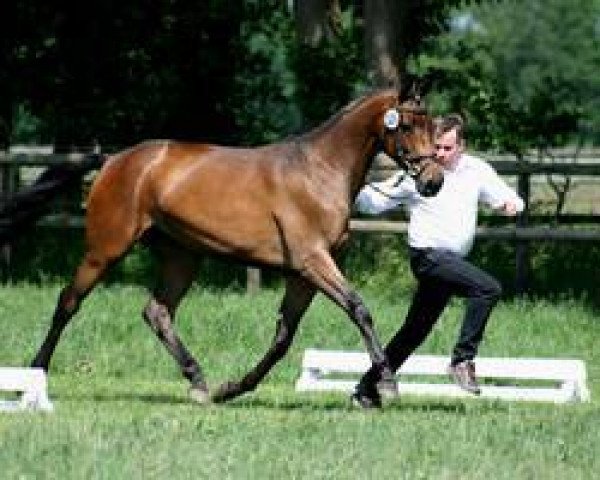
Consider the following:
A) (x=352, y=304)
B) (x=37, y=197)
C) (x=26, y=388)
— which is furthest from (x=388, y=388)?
(x=37, y=197)

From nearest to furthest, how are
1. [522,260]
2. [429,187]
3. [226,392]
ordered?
[429,187] < [226,392] < [522,260]

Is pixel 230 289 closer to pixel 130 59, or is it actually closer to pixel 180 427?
pixel 130 59

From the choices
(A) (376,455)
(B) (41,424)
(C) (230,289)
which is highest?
(A) (376,455)

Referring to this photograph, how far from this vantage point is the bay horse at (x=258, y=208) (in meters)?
10.6

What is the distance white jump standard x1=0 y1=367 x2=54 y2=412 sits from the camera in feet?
33.5

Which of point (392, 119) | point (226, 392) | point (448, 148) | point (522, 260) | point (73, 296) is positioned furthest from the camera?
point (522, 260)

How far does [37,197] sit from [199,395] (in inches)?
87.5

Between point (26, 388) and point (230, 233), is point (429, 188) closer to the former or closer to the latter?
point (230, 233)

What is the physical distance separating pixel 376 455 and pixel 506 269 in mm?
10980

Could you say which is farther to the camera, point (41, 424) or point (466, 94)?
point (466, 94)

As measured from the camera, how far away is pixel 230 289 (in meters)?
18.1

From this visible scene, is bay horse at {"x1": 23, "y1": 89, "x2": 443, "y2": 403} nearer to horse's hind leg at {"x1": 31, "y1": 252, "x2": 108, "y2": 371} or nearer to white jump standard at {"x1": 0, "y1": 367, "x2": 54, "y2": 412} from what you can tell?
horse's hind leg at {"x1": 31, "y1": 252, "x2": 108, "y2": 371}

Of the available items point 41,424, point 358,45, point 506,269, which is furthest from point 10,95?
point 41,424

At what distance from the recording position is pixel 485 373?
39.4ft
